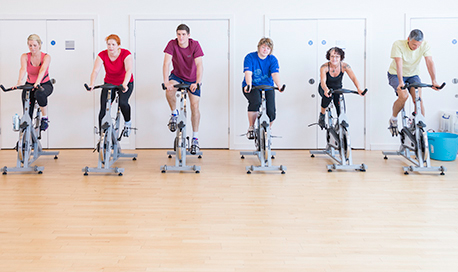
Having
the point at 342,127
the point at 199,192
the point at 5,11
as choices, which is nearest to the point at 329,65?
the point at 342,127

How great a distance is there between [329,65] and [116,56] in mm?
2531

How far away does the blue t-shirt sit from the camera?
17.2ft

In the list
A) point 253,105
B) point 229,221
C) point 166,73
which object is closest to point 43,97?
point 166,73

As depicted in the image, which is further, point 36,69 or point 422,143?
point 36,69

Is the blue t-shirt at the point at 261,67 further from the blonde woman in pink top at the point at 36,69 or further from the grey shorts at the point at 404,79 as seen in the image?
the blonde woman in pink top at the point at 36,69

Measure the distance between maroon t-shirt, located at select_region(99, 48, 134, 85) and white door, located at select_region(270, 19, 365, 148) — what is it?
86.0 inches

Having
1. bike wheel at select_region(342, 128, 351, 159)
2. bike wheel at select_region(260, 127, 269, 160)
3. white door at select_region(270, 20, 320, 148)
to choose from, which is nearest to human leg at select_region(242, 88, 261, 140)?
bike wheel at select_region(260, 127, 269, 160)

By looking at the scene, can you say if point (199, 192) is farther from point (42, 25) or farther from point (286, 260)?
point (42, 25)

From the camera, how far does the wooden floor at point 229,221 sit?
2.42 meters

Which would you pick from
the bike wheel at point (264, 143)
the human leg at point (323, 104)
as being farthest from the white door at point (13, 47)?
the human leg at point (323, 104)

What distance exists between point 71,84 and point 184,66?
195 centimetres

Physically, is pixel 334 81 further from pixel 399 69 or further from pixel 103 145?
pixel 103 145

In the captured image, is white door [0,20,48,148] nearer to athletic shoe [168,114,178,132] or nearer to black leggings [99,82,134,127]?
black leggings [99,82,134,127]

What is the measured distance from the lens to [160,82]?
20.9ft
